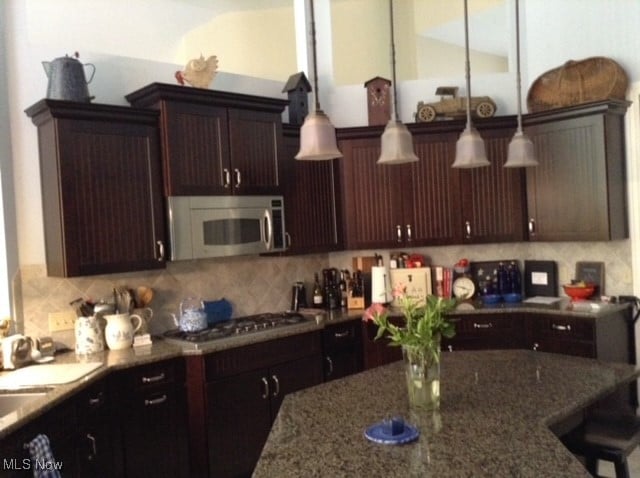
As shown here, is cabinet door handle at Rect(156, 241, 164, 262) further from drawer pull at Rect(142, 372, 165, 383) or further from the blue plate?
the blue plate

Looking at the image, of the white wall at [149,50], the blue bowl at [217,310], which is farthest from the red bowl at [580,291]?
the blue bowl at [217,310]

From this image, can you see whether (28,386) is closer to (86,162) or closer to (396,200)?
(86,162)

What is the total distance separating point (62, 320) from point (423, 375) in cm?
228

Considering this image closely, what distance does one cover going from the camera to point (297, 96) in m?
4.15

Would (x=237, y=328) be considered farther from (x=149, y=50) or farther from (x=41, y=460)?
(x=149, y=50)

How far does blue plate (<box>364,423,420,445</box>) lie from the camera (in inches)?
62.9

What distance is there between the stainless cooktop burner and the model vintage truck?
1.75 meters

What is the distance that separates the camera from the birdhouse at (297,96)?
4.14m

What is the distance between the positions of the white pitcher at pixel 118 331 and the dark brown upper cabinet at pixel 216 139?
2.56 ft

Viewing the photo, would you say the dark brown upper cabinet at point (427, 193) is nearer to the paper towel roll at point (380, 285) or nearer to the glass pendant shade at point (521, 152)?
the paper towel roll at point (380, 285)

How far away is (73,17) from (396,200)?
2490mm

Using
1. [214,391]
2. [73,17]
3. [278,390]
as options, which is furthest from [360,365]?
[73,17]

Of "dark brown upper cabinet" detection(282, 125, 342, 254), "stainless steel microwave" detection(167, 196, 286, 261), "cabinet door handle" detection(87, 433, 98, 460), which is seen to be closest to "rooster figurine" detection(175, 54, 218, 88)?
"dark brown upper cabinet" detection(282, 125, 342, 254)

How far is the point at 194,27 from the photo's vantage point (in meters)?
4.86
